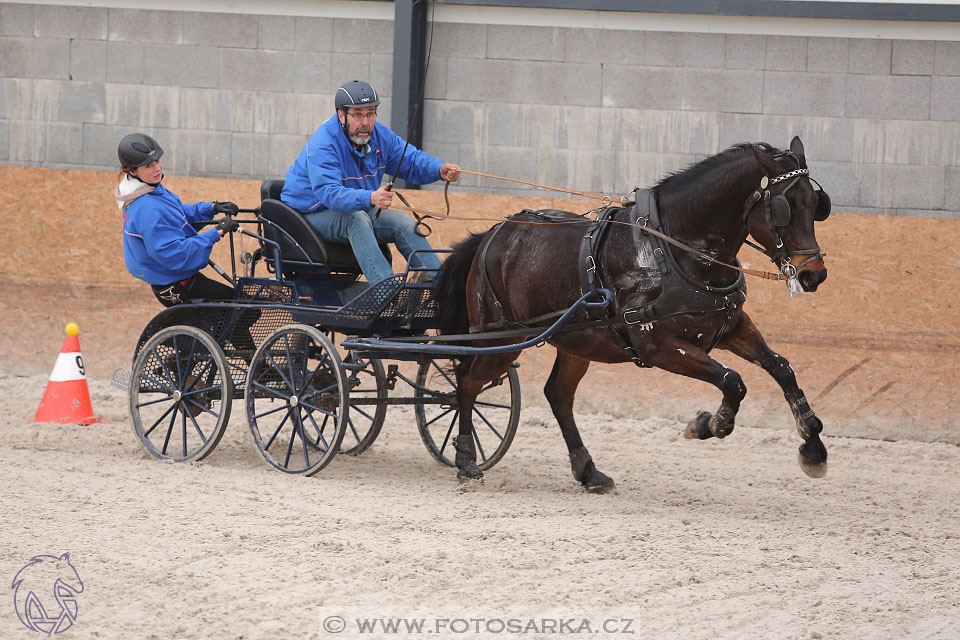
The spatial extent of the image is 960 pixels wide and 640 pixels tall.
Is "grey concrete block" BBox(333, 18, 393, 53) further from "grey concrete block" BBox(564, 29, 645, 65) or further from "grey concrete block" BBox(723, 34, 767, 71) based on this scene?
"grey concrete block" BBox(723, 34, 767, 71)

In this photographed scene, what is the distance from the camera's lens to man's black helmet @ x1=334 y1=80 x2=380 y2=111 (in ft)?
17.6

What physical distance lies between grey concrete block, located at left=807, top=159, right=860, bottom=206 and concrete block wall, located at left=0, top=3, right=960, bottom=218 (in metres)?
0.01

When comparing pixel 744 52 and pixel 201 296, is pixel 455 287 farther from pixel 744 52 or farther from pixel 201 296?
pixel 744 52

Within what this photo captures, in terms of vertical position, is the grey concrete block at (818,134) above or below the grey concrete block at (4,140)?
above

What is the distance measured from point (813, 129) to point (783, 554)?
15.6 ft

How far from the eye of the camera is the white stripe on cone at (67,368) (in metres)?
6.59

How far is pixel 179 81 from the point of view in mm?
8609

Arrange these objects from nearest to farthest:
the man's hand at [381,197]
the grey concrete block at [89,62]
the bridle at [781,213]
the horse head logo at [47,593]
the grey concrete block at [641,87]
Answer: the horse head logo at [47,593], the bridle at [781,213], the man's hand at [381,197], the grey concrete block at [641,87], the grey concrete block at [89,62]

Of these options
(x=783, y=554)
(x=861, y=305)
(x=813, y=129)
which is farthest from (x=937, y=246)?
(x=783, y=554)

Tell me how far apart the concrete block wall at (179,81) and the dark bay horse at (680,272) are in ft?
12.0

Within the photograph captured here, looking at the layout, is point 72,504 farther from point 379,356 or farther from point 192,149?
point 192,149

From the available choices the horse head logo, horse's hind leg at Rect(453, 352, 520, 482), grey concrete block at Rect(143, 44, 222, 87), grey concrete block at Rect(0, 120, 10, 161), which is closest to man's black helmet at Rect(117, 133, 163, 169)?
horse's hind leg at Rect(453, 352, 520, 482)

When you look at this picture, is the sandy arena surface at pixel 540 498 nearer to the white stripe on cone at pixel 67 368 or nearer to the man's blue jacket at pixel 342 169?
the white stripe on cone at pixel 67 368

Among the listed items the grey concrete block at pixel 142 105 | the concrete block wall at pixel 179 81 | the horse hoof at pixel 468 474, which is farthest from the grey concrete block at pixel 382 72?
the horse hoof at pixel 468 474
